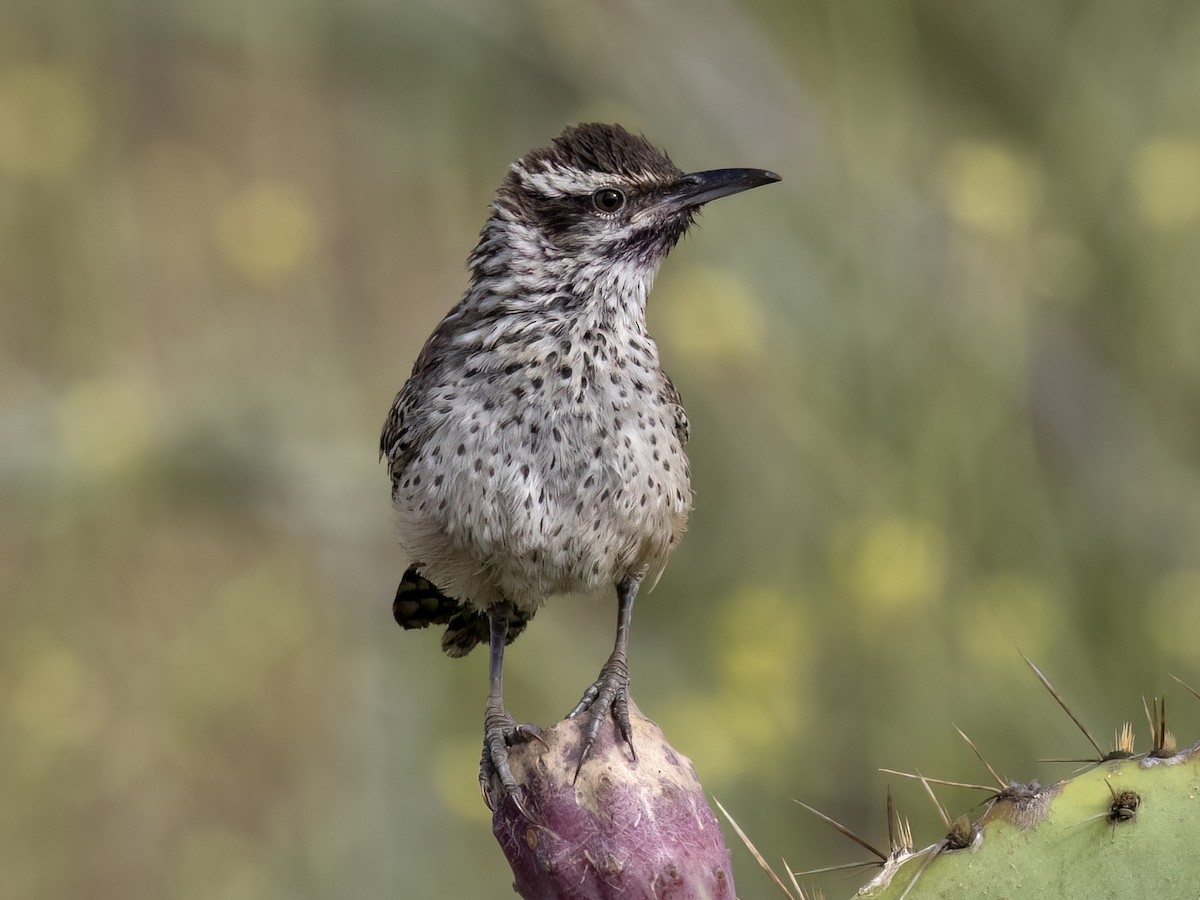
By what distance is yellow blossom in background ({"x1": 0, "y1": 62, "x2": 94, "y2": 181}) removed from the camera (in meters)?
5.09

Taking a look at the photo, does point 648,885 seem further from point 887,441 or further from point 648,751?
point 887,441

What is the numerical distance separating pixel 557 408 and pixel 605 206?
1.66 ft

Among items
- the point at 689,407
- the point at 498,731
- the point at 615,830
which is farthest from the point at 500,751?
the point at 689,407

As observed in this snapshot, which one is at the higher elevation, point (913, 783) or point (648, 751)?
point (648, 751)

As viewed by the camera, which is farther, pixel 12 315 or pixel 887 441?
pixel 12 315

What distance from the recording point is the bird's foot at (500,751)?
196 cm

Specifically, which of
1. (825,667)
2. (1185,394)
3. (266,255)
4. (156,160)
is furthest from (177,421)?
(1185,394)

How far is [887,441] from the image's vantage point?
466 cm

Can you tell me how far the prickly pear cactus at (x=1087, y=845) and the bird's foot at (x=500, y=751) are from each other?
0.50m

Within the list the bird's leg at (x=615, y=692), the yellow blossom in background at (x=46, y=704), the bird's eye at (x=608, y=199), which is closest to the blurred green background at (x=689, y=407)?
the yellow blossom in background at (x=46, y=704)

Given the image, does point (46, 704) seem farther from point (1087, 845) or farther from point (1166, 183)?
point (1166, 183)

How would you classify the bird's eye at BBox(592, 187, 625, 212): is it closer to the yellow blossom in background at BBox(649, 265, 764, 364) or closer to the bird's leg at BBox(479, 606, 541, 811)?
the bird's leg at BBox(479, 606, 541, 811)

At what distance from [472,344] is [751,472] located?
7.48 ft

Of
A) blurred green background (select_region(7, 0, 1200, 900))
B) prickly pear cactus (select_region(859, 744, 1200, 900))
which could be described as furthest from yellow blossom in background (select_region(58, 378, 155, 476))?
prickly pear cactus (select_region(859, 744, 1200, 900))
